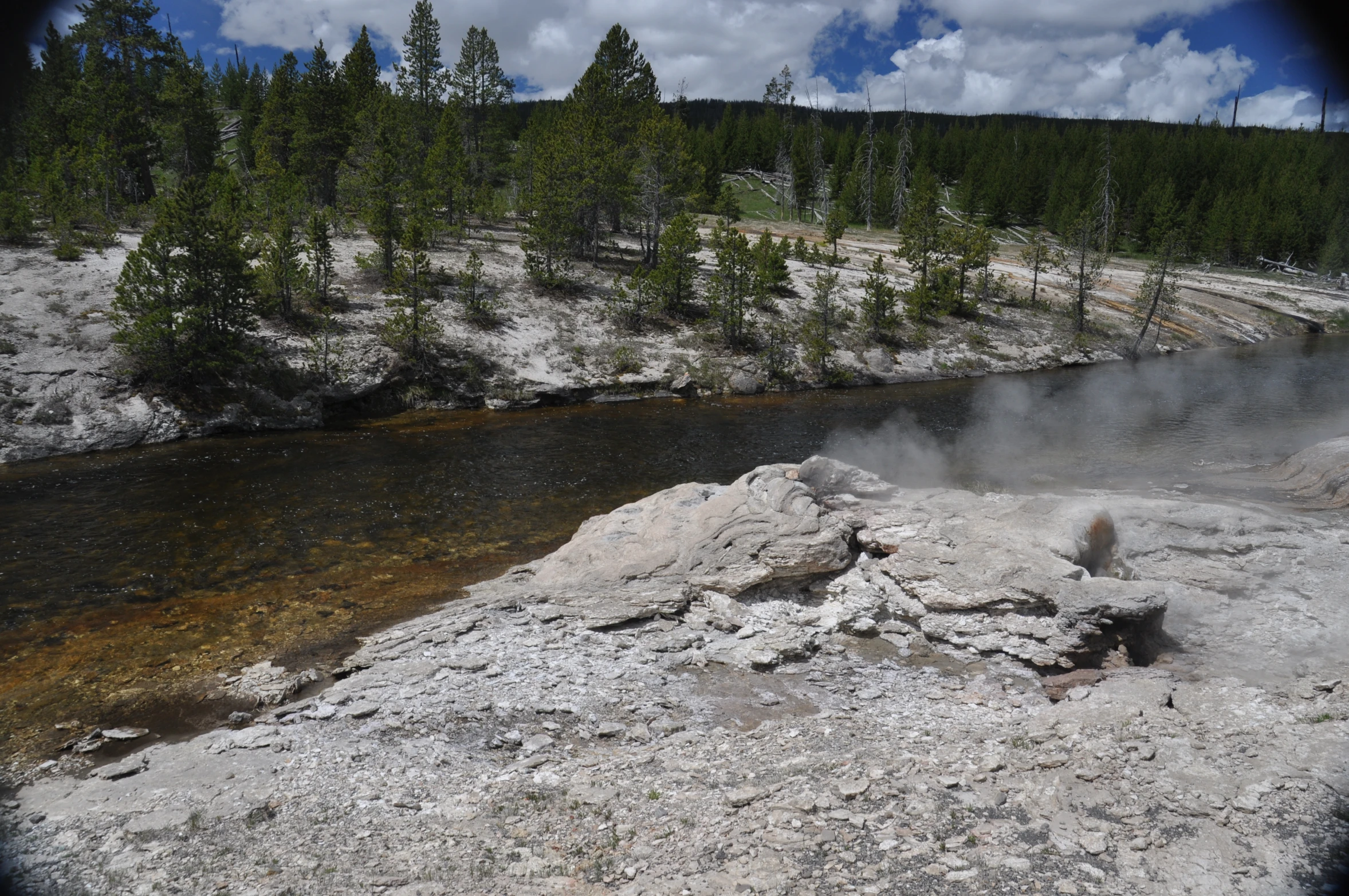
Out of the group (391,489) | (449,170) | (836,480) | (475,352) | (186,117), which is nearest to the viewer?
(836,480)

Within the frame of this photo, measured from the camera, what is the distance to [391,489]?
2206 cm

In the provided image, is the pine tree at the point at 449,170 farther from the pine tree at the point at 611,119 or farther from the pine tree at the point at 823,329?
the pine tree at the point at 823,329

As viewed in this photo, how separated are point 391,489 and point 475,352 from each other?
15.8 m

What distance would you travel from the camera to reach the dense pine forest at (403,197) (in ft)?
93.8

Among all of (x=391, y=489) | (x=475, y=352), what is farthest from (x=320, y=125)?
(x=391, y=489)

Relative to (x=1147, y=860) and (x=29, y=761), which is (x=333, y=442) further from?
(x=1147, y=860)

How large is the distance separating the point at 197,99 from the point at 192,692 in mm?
53851

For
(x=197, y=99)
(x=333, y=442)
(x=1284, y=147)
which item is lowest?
(x=333, y=442)

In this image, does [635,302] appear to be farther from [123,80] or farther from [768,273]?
[123,80]

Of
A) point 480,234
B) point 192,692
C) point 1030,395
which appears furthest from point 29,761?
point 480,234

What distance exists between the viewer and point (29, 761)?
922 centimetres

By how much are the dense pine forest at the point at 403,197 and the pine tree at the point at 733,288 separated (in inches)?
6.9

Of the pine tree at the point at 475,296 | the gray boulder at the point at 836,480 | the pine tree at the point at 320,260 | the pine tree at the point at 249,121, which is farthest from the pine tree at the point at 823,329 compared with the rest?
the pine tree at the point at 249,121

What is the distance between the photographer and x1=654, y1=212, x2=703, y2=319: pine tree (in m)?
43.5
